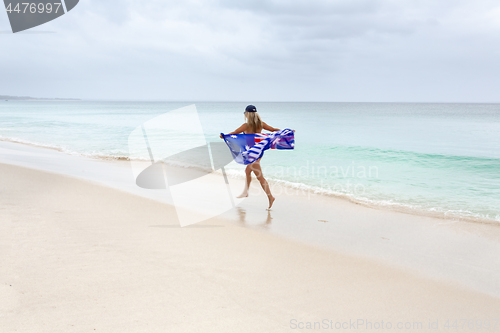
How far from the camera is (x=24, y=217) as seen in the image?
5.29 metres

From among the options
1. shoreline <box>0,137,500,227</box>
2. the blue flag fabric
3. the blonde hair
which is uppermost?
the blonde hair

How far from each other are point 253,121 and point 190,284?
392 cm

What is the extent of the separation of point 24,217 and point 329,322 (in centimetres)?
475

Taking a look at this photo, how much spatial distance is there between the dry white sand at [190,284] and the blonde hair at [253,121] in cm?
225

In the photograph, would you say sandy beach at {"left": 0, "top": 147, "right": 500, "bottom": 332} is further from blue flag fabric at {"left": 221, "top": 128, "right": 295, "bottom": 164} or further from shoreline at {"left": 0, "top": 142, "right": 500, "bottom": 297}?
blue flag fabric at {"left": 221, "top": 128, "right": 295, "bottom": 164}

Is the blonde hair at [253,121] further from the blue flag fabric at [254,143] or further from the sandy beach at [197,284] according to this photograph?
the sandy beach at [197,284]

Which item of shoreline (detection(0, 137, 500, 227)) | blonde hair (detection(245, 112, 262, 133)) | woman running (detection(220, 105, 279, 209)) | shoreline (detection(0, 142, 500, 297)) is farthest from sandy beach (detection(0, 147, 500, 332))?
shoreline (detection(0, 137, 500, 227))

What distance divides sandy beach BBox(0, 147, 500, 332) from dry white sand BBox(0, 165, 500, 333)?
12mm

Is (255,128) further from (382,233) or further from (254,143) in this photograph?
(382,233)

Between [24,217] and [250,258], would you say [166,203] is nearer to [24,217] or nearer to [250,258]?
[24,217]

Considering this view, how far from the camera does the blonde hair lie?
22.1 ft

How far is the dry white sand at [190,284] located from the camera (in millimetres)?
2979

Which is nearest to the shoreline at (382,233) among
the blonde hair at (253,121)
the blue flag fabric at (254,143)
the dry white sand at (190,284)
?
the dry white sand at (190,284)

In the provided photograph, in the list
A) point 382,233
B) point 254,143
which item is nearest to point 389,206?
point 382,233
